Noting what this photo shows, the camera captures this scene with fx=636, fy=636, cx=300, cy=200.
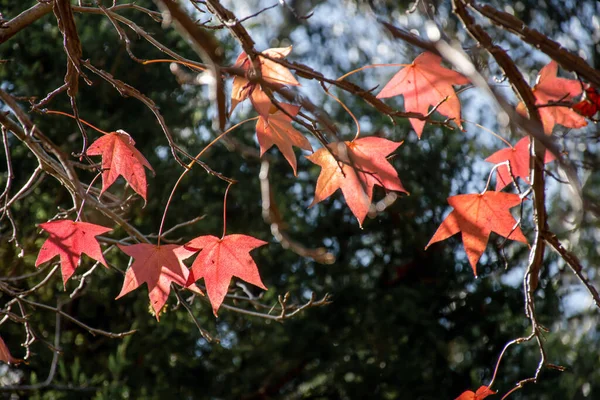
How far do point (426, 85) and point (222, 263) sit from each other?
1.44ft

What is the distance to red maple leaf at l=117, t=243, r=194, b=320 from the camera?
92 centimetres

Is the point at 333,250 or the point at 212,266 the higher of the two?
the point at 333,250

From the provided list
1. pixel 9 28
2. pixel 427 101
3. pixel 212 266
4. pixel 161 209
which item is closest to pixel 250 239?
pixel 212 266

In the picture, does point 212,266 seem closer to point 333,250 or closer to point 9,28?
point 9,28

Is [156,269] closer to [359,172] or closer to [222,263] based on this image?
[222,263]

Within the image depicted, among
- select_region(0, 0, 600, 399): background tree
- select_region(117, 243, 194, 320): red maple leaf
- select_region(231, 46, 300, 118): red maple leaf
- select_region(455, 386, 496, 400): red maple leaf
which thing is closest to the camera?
select_region(231, 46, 300, 118): red maple leaf

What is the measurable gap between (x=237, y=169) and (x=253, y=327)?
2.30 feet

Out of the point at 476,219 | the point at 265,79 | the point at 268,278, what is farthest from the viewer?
the point at 268,278

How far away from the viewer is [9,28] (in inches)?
38.5

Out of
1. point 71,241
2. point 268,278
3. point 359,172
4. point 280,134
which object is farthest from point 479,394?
point 268,278

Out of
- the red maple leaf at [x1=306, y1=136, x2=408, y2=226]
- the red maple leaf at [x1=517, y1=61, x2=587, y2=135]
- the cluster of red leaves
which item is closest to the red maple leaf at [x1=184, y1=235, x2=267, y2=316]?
the cluster of red leaves

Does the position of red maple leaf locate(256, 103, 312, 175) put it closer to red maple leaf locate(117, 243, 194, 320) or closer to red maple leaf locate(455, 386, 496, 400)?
red maple leaf locate(117, 243, 194, 320)

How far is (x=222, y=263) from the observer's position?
0.98 meters

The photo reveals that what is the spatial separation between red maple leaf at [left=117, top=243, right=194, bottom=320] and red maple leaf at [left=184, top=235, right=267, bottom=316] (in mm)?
26
